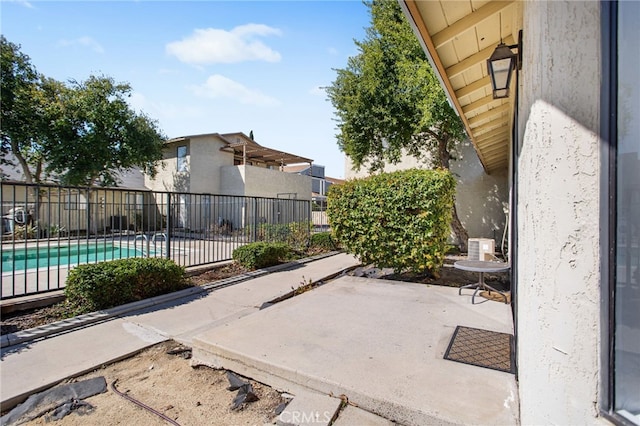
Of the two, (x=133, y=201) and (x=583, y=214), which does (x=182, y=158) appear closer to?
(x=133, y=201)

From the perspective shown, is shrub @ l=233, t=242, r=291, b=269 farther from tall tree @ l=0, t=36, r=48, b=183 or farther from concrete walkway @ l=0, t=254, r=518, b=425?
tall tree @ l=0, t=36, r=48, b=183

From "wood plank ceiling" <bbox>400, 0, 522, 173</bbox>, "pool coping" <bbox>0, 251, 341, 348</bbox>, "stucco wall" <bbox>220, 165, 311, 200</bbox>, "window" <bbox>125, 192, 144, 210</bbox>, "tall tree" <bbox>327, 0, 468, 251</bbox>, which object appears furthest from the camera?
"stucco wall" <bbox>220, 165, 311, 200</bbox>

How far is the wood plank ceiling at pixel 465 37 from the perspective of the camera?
2.66 meters

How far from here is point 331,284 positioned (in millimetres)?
5797

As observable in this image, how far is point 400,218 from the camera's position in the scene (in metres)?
5.56

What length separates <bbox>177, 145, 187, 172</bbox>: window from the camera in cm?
1865

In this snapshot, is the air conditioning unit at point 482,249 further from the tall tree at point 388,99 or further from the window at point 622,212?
the window at point 622,212

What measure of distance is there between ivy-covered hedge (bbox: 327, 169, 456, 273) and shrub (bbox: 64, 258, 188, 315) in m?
3.38

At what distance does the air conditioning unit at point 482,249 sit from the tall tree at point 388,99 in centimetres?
215

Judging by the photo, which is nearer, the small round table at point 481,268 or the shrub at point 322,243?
the small round table at point 481,268

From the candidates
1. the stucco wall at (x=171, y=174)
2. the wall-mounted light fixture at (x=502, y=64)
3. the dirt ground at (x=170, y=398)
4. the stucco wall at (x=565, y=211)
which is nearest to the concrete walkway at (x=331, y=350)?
the dirt ground at (x=170, y=398)

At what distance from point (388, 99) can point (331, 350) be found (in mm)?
7751

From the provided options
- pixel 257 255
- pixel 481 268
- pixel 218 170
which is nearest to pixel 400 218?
Answer: pixel 481 268
